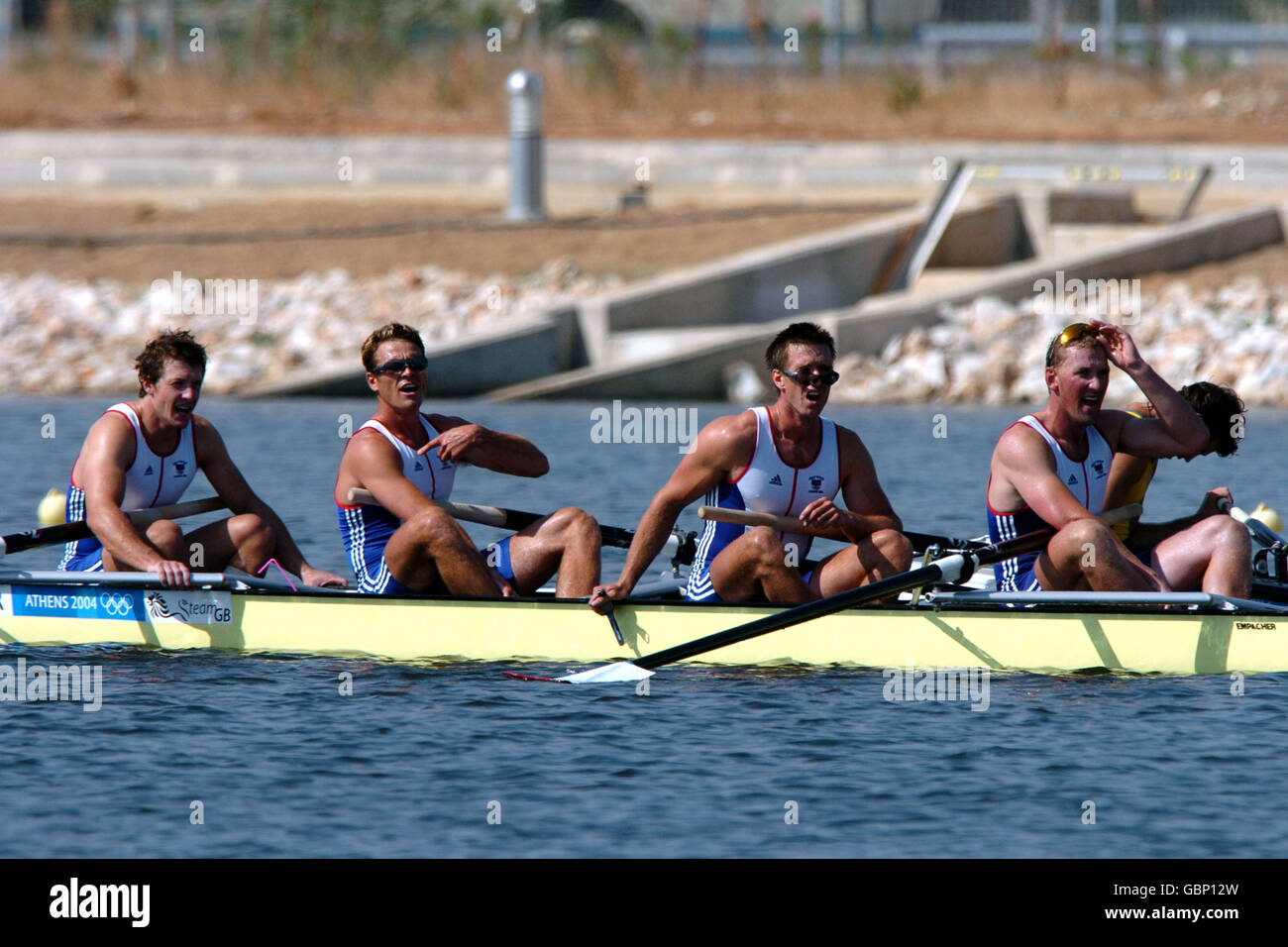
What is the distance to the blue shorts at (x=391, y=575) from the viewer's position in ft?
29.2

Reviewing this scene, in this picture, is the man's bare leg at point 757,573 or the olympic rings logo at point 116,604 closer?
the man's bare leg at point 757,573

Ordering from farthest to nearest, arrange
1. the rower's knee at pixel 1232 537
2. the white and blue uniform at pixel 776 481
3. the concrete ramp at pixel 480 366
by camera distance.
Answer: the concrete ramp at pixel 480 366
the rower's knee at pixel 1232 537
the white and blue uniform at pixel 776 481

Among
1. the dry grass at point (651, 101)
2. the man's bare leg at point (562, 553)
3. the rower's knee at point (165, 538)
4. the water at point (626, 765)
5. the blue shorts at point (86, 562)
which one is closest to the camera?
the water at point (626, 765)

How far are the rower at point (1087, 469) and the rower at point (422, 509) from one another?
188 centimetres

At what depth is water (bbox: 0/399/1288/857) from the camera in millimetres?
6605

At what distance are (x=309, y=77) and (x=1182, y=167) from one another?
14.1m

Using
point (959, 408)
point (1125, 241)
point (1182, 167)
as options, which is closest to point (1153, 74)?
point (1182, 167)

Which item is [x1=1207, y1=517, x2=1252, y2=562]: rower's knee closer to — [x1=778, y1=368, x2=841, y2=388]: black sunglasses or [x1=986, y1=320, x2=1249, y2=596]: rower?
[x1=986, y1=320, x2=1249, y2=596]: rower

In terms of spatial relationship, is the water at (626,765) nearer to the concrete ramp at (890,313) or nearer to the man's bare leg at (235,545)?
the man's bare leg at (235,545)

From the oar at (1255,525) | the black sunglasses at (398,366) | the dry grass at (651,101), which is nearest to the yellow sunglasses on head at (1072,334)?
the oar at (1255,525)

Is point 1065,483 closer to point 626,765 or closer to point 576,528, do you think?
point 576,528

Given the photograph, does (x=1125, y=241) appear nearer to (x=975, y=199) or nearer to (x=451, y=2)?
(x=975, y=199)

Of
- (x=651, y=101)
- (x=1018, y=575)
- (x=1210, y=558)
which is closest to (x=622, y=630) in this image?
(x=1018, y=575)
